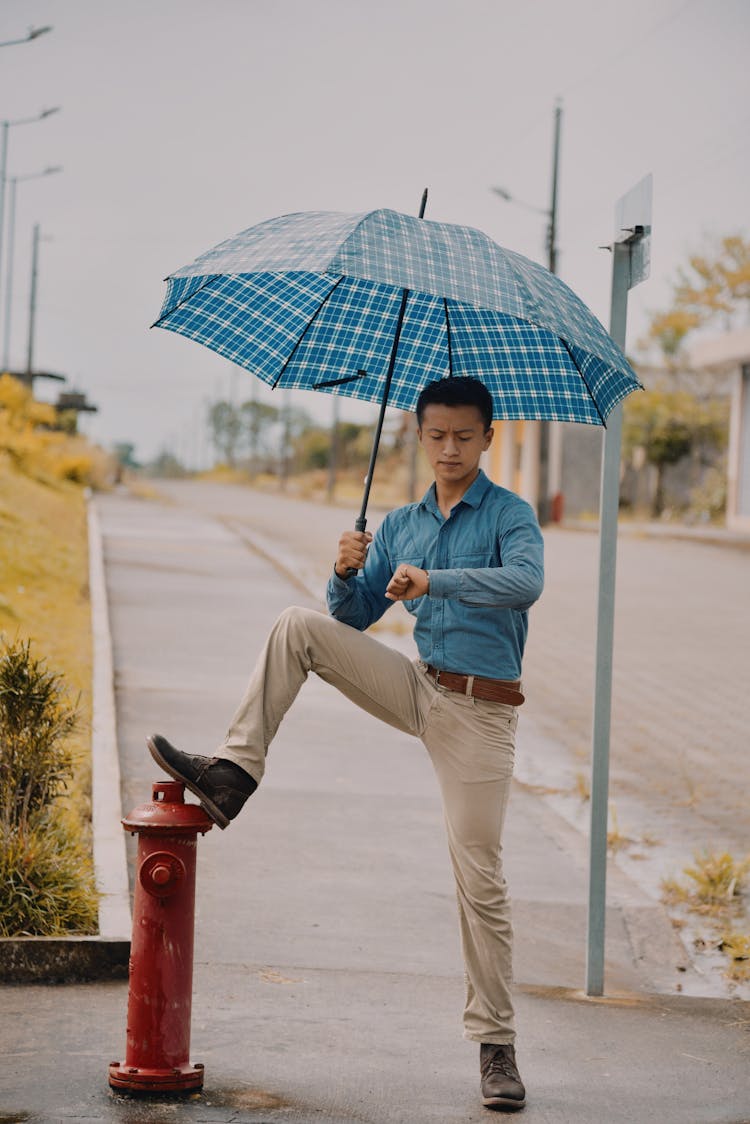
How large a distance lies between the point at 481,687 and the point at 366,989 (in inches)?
65.9

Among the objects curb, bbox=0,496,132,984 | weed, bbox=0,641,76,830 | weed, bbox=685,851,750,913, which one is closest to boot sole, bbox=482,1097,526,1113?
curb, bbox=0,496,132,984

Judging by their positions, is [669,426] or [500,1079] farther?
[669,426]

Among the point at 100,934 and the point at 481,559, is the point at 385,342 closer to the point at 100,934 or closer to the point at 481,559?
the point at 481,559

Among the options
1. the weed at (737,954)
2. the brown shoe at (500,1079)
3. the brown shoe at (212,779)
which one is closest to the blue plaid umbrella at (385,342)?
the brown shoe at (212,779)

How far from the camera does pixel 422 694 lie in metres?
4.33

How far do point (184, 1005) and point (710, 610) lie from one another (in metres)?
16.4

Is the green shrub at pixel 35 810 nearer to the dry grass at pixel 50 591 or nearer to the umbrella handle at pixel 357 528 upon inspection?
the dry grass at pixel 50 591

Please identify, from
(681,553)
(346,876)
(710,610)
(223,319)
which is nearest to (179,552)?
(710,610)

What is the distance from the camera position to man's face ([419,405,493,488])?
4332 mm

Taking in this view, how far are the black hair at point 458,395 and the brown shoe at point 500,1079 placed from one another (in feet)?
5.79

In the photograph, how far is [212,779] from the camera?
4000 mm

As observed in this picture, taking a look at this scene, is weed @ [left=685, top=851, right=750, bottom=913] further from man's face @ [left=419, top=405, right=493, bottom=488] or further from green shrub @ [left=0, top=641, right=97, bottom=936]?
man's face @ [left=419, top=405, right=493, bottom=488]

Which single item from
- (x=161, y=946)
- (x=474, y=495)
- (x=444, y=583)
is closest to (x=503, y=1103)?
(x=161, y=946)

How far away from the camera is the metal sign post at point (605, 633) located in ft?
18.1
